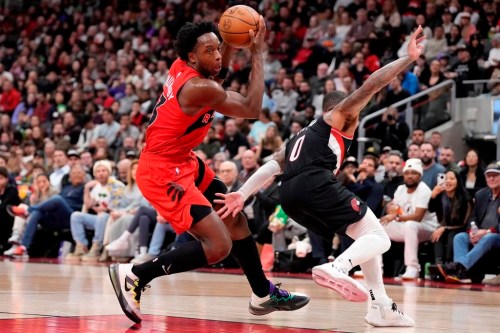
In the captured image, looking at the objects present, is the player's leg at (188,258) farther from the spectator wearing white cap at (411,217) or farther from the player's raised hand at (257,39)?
the spectator wearing white cap at (411,217)

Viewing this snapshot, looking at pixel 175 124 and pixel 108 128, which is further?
pixel 108 128

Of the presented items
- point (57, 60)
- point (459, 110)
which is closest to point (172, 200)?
point (459, 110)

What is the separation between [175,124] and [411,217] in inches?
241

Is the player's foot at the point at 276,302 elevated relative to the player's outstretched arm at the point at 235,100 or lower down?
lower down

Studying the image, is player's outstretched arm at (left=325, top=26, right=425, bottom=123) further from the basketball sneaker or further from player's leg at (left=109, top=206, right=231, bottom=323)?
the basketball sneaker

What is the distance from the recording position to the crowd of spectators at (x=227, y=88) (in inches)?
523

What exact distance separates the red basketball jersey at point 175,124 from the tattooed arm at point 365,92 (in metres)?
0.82

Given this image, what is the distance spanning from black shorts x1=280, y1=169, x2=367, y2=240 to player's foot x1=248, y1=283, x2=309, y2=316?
596 millimetres

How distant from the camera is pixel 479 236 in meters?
10.9

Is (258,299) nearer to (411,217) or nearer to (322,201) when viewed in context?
(322,201)

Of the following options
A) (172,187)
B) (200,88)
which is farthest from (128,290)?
(200,88)

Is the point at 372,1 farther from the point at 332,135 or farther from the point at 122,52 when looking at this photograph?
the point at 332,135

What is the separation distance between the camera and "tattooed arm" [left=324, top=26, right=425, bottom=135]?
19.1ft

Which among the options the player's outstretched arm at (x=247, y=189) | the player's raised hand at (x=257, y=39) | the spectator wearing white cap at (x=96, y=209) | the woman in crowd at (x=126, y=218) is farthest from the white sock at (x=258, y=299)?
the spectator wearing white cap at (x=96, y=209)
